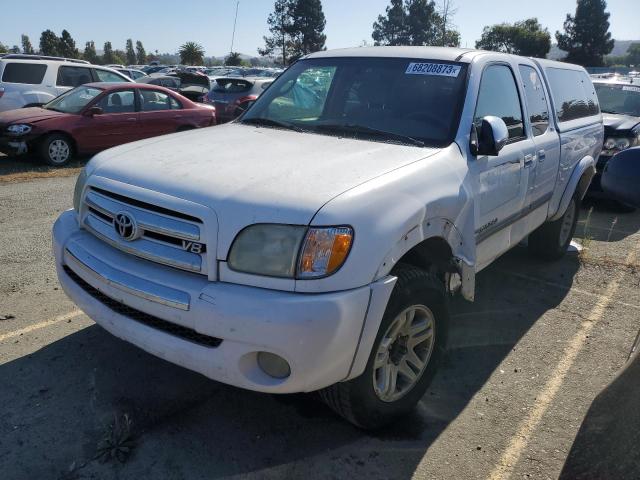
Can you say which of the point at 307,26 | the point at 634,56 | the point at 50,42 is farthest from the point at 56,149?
the point at 634,56

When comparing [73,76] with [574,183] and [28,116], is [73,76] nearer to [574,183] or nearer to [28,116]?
[28,116]

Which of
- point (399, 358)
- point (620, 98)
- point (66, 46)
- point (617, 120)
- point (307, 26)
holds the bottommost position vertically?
point (399, 358)

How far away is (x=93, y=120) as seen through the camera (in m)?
9.80

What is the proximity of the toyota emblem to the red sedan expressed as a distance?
25.2ft

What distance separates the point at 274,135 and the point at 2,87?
10.2 metres

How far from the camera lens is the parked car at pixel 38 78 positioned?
11438 mm

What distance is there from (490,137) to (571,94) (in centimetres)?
259

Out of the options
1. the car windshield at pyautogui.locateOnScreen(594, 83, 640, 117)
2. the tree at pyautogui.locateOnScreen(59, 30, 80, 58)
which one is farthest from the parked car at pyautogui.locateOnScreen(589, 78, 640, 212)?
the tree at pyautogui.locateOnScreen(59, 30, 80, 58)

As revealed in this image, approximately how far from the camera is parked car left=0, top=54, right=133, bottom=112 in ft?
37.5

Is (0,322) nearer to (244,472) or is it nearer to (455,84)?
(244,472)

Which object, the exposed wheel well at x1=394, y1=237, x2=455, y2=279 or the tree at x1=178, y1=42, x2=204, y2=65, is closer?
the exposed wheel well at x1=394, y1=237, x2=455, y2=279

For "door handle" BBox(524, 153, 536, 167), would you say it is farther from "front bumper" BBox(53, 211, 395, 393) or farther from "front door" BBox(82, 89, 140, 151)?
"front door" BBox(82, 89, 140, 151)

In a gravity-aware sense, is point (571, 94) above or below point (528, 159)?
above

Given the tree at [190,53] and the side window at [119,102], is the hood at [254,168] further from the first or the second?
the tree at [190,53]
